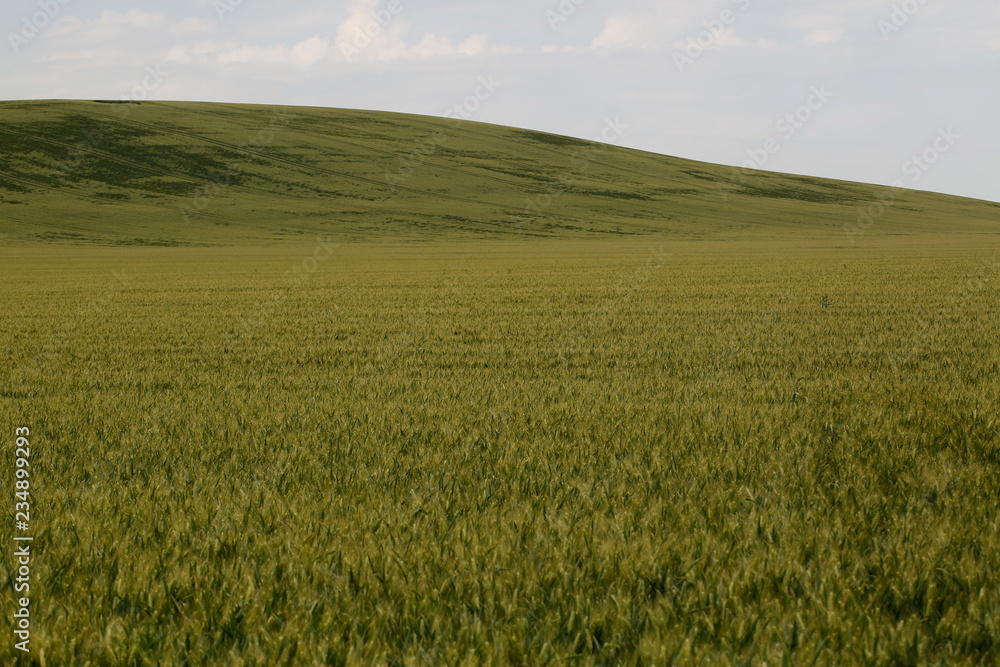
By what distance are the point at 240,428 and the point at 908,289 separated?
66.9ft

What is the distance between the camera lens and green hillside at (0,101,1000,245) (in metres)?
70.1

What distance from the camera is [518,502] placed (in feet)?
15.3

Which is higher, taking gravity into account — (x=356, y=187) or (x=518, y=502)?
(x=356, y=187)

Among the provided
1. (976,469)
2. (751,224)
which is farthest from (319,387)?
(751,224)

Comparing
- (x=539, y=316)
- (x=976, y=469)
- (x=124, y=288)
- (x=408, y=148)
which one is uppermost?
(x=408, y=148)

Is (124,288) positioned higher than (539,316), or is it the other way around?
(539,316)

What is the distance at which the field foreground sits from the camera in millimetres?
3070

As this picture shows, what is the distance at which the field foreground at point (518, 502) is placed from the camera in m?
3.07

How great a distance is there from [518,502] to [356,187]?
268 feet

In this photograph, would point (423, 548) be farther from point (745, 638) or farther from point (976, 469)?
point (976, 469)

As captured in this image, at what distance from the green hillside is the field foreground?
57969 millimetres

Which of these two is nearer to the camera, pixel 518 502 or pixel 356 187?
pixel 518 502

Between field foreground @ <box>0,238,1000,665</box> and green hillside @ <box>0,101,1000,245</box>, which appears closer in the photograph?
→ field foreground @ <box>0,238,1000,665</box>

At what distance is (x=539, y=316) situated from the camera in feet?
56.7
